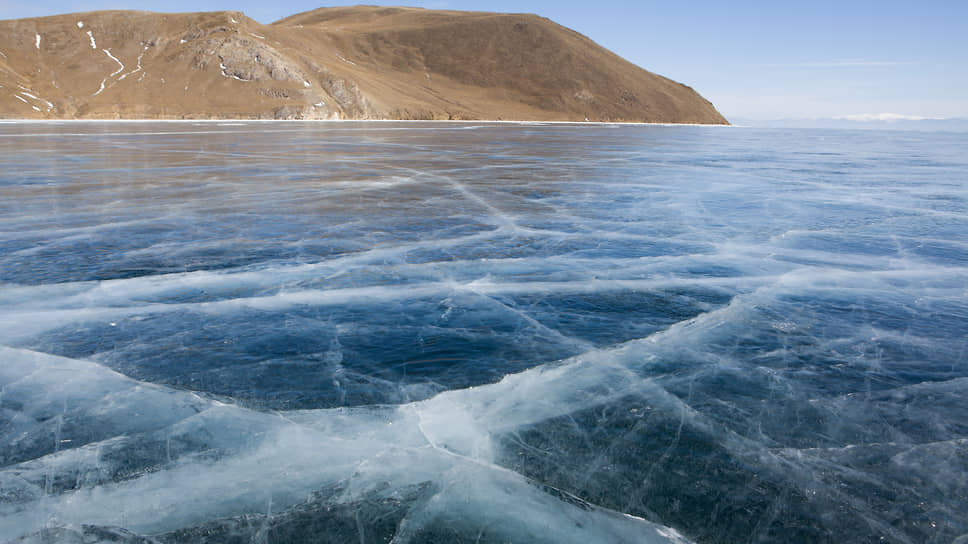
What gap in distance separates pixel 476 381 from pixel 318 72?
106686 mm

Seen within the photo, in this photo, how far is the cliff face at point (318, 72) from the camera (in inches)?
3401

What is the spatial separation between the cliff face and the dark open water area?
83568 mm

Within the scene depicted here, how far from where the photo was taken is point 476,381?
524cm

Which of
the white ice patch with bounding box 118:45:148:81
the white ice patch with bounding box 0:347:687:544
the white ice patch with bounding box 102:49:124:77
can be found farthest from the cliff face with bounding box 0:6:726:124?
the white ice patch with bounding box 0:347:687:544

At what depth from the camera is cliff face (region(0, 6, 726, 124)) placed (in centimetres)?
8638

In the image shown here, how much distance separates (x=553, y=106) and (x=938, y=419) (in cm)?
13866

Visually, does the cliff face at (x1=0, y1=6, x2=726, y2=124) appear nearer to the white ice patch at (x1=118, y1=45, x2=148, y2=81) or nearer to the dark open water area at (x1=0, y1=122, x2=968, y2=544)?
the white ice patch at (x1=118, y1=45, x2=148, y2=81)

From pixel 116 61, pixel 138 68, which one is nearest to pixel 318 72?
pixel 138 68

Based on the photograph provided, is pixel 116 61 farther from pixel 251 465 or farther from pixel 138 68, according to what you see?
pixel 251 465

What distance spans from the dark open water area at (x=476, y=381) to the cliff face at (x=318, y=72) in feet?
274

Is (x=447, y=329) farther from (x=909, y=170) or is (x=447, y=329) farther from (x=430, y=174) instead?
(x=909, y=170)

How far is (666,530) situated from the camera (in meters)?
3.42

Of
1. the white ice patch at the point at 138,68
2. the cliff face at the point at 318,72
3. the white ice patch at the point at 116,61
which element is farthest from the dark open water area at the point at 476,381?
the white ice patch at the point at 116,61

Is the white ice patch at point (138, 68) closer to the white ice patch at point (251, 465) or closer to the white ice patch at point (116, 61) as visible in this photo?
the white ice patch at point (116, 61)
